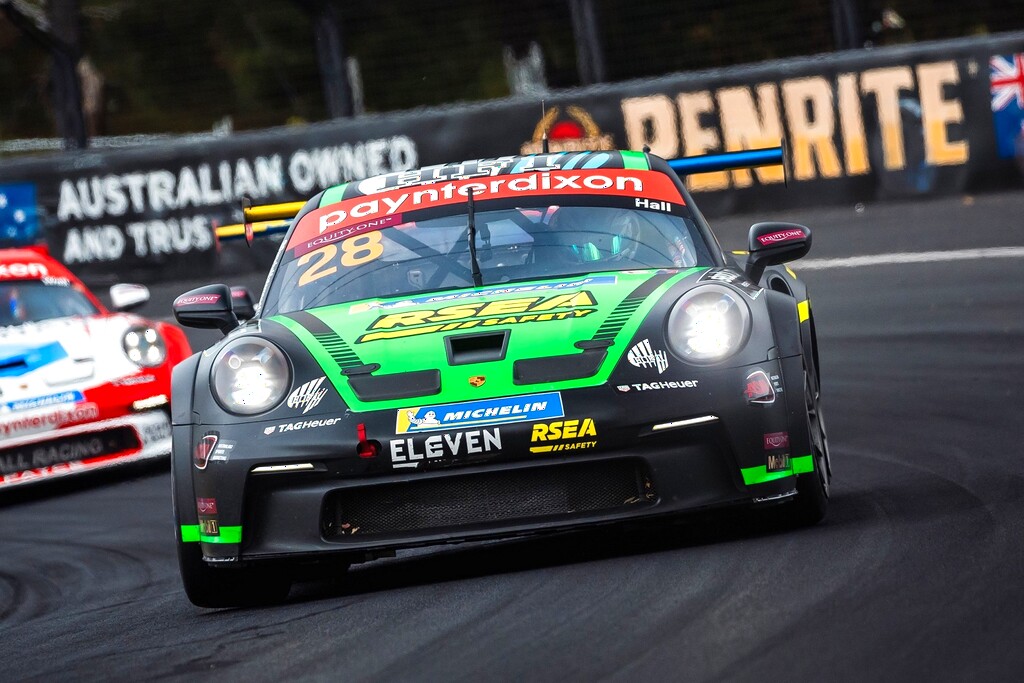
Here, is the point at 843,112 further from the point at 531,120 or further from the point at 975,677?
the point at 975,677

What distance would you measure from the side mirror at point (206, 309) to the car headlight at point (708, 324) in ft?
5.56

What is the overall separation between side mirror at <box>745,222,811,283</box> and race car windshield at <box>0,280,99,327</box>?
17.1ft

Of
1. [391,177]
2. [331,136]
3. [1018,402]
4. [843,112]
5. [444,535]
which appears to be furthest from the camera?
[331,136]

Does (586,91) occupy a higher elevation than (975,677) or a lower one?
higher

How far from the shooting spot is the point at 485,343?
17.2 ft

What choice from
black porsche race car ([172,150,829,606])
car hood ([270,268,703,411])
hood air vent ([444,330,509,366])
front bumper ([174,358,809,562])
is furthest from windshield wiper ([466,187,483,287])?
front bumper ([174,358,809,562])

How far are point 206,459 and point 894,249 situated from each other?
894 centimetres

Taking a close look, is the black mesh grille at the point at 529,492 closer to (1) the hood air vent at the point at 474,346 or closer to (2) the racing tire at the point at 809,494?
(1) the hood air vent at the point at 474,346

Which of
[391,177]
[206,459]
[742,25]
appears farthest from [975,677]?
[742,25]

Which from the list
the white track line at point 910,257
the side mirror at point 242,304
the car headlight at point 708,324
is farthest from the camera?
the white track line at point 910,257

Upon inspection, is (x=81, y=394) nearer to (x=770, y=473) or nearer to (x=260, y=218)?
(x=260, y=218)

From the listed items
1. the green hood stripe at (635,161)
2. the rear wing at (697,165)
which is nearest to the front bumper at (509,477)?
the green hood stripe at (635,161)

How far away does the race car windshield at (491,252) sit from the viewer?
6.04 metres

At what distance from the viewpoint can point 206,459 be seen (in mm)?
5270
